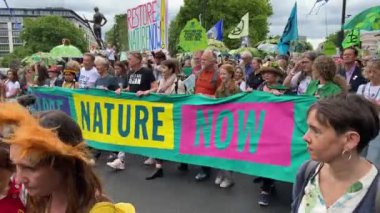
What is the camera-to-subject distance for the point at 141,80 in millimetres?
6859

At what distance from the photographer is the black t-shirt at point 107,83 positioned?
7.30 meters

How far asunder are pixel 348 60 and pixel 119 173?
3750mm

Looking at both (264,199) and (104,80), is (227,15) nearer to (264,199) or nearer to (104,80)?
(104,80)

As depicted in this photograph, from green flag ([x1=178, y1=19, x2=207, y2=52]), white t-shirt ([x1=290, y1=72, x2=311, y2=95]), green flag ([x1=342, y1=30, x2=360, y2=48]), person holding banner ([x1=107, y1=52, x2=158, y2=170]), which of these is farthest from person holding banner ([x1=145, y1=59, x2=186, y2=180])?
green flag ([x1=342, y1=30, x2=360, y2=48])

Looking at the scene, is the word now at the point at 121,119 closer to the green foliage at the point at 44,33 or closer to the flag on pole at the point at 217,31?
the flag on pole at the point at 217,31

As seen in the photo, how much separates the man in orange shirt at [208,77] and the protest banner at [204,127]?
505mm

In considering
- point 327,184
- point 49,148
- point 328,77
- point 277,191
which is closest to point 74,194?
point 49,148

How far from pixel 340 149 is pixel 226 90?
3733mm

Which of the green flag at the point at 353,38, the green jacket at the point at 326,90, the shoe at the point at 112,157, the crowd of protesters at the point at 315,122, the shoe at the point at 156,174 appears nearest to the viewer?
the crowd of protesters at the point at 315,122

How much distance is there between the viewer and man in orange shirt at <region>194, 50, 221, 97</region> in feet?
20.7

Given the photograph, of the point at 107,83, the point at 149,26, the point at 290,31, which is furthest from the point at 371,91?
the point at 290,31

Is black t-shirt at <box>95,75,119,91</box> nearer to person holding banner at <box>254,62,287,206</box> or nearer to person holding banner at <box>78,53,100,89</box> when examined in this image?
person holding banner at <box>78,53,100,89</box>

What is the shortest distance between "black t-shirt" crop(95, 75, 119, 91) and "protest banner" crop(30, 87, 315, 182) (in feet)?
0.85

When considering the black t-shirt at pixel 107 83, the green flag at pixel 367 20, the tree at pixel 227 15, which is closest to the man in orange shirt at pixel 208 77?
the black t-shirt at pixel 107 83
